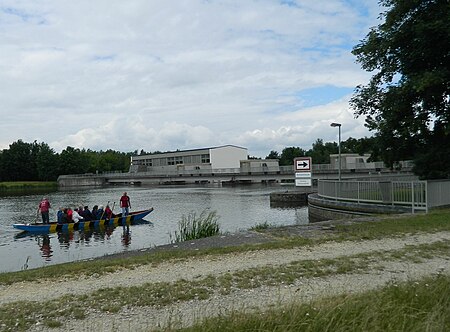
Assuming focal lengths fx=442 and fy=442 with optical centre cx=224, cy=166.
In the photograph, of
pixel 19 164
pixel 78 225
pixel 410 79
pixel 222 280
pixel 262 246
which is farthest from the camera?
pixel 19 164

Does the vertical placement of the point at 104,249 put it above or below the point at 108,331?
below

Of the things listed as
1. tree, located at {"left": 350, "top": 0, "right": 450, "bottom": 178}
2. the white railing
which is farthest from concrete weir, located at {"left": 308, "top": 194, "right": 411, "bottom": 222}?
tree, located at {"left": 350, "top": 0, "right": 450, "bottom": 178}

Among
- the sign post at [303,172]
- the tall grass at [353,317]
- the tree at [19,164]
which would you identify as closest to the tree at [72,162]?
the tree at [19,164]

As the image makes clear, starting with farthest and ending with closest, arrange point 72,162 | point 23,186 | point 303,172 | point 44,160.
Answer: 1. point 72,162
2. point 44,160
3. point 23,186
4. point 303,172

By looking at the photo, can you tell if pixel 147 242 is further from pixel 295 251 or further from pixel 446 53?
pixel 446 53

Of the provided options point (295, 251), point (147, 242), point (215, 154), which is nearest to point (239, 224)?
point (147, 242)

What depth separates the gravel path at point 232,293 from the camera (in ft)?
18.5

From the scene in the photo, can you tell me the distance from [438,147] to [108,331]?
21.3 m

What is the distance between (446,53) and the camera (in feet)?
65.5

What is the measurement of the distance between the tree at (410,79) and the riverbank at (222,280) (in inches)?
378

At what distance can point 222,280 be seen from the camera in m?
7.50

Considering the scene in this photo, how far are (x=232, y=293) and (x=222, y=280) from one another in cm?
77

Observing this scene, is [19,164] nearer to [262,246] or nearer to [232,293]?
[262,246]

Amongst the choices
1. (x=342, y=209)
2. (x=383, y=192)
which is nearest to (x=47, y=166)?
(x=342, y=209)
